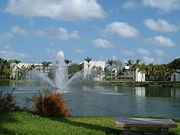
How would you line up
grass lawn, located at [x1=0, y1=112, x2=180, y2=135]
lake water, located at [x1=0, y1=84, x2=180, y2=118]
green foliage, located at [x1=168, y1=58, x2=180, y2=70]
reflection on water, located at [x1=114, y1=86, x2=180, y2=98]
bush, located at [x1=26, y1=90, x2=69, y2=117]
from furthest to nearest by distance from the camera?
green foliage, located at [x1=168, y1=58, x2=180, y2=70]
reflection on water, located at [x1=114, y1=86, x2=180, y2=98]
lake water, located at [x1=0, y1=84, x2=180, y2=118]
bush, located at [x1=26, y1=90, x2=69, y2=117]
grass lawn, located at [x1=0, y1=112, x2=180, y2=135]

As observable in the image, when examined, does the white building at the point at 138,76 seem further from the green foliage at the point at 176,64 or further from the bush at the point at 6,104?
the bush at the point at 6,104

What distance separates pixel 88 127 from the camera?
9539 millimetres

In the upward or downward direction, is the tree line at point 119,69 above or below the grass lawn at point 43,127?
above

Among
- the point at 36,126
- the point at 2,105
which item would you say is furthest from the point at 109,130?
the point at 2,105

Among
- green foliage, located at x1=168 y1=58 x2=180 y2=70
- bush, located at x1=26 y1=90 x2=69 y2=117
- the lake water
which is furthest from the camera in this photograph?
green foliage, located at x1=168 y1=58 x2=180 y2=70

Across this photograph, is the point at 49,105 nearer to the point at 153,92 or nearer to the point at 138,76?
the point at 153,92

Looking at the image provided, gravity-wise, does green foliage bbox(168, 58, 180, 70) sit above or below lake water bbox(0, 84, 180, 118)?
above

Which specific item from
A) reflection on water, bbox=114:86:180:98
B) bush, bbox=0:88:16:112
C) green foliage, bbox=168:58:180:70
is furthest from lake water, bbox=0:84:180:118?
green foliage, bbox=168:58:180:70

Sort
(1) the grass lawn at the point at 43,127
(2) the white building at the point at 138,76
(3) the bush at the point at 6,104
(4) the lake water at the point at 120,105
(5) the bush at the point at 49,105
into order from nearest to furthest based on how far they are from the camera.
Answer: (1) the grass lawn at the point at 43,127
(3) the bush at the point at 6,104
(5) the bush at the point at 49,105
(4) the lake water at the point at 120,105
(2) the white building at the point at 138,76

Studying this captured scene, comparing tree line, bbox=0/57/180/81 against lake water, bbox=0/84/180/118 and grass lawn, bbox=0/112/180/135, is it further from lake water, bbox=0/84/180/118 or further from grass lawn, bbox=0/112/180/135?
grass lawn, bbox=0/112/180/135

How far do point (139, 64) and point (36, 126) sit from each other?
111083mm

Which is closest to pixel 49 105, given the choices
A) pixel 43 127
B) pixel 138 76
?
pixel 43 127

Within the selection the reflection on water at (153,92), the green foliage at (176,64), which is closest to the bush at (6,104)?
the reflection on water at (153,92)

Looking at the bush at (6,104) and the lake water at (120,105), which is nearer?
the bush at (6,104)
